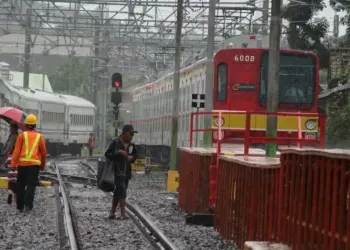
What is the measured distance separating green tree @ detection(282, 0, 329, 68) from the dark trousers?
49.2ft

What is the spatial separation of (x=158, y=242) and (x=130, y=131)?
8.00 ft

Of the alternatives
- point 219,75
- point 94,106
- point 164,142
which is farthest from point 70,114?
point 219,75

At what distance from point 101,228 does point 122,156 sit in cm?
127

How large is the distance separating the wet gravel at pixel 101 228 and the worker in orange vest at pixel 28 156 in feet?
3.44

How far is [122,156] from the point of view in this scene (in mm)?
13922

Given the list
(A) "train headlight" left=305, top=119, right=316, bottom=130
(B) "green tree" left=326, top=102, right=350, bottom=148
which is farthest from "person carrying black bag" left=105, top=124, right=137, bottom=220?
(B) "green tree" left=326, top=102, right=350, bottom=148

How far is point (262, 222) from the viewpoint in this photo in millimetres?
A: 9695

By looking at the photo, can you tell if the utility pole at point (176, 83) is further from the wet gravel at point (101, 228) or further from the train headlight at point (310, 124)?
the train headlight at point (310, 124)

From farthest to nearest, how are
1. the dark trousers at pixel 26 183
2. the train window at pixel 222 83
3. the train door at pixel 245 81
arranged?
the train window at pixel 222 83 < the train door at pixel 245 81 < the dark trousers at pixel 26 183

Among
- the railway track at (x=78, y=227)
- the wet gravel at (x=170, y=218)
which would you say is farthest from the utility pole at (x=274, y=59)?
the railway track at (x=78, y=227)

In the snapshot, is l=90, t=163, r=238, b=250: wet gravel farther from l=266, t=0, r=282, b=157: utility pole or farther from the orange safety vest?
the orange safety vest

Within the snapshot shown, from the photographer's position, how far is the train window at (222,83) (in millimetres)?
21250

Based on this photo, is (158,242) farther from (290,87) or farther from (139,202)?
(290,87)

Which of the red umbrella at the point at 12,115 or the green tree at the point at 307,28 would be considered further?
the green tree at the point at 307,28
